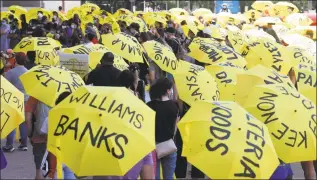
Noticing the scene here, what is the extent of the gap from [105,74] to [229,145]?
12.9ft

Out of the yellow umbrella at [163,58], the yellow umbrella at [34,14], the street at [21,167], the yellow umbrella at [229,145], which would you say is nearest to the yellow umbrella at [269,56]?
the street at [21,167]

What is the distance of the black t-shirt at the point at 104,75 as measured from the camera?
31.3ft

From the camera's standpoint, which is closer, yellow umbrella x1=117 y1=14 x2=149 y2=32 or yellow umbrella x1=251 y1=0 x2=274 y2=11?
yellow umbrella x1=117 y1=14 x2=149 y2=32

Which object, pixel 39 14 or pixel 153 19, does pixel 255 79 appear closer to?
pixel 153 19

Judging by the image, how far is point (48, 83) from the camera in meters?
8.13

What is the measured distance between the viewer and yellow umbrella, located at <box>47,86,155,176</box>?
589 cm

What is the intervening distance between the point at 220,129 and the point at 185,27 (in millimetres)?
16768

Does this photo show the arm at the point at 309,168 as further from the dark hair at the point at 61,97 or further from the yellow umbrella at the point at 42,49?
the yellow umbrella at the point at 42,49

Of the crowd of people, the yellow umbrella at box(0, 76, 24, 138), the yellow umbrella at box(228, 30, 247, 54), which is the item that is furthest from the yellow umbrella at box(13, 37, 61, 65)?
the yellow umbrella at box(228, 30, 247, 54)

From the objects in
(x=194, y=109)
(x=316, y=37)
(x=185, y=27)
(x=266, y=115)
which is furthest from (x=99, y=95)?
(x=316, y=37)

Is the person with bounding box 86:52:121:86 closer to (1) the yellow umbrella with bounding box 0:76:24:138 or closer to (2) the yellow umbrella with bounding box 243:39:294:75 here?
(1) the yellow umbrella with bounding box 0:76:24:138

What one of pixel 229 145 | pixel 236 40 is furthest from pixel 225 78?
pixel 236 40

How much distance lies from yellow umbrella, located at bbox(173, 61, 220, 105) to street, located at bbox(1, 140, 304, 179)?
7.46ft

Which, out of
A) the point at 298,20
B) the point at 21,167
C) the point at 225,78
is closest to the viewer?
the point at 225,78
